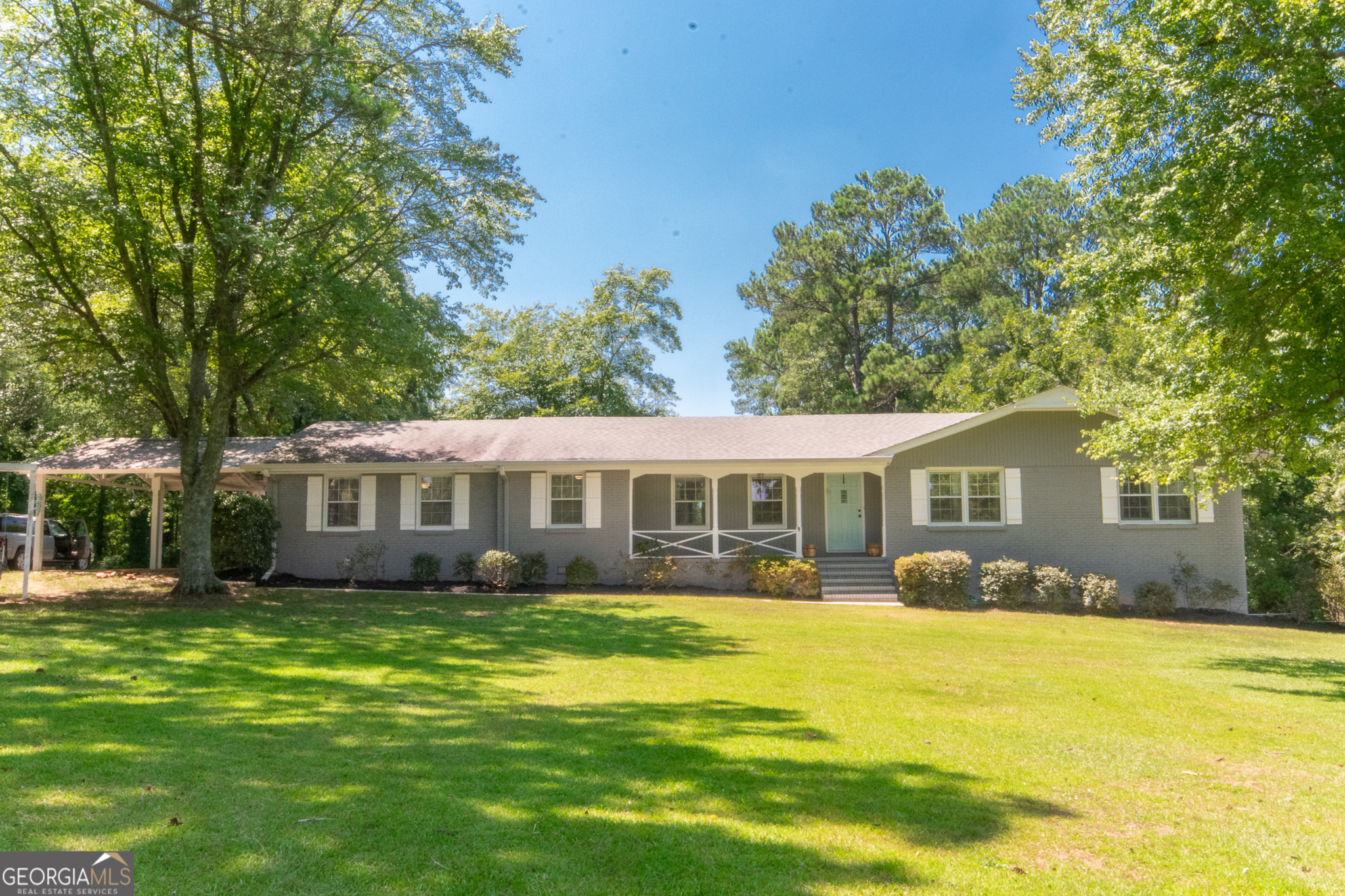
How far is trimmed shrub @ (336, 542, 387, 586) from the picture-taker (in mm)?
18141

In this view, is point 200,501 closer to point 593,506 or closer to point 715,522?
point 593,506

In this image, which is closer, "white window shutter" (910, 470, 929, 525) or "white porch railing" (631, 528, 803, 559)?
"white window shutter" (910, 470, 929, 525)

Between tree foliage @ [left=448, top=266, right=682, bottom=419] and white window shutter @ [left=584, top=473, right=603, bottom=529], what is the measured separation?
13.3m

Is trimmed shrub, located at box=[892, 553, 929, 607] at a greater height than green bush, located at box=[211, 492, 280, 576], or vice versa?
green bush, located at box=[211, 492, 280, 576]

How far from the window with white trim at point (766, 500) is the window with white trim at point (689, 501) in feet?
4.03

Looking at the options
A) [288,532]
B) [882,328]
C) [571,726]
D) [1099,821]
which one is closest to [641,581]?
[288,532]

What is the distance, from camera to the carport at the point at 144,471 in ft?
56.0

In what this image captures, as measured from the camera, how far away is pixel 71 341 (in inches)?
579

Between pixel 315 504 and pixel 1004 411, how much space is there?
1619cm

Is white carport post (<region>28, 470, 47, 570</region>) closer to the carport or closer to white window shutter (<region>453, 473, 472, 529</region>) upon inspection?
the carport

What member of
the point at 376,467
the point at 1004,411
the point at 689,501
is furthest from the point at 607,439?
the point at 1004,411

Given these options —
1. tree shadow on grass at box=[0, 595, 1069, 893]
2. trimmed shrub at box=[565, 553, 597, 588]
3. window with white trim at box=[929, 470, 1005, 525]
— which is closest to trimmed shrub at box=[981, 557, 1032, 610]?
window with white trim at box=[929, 470, 1005, 525]

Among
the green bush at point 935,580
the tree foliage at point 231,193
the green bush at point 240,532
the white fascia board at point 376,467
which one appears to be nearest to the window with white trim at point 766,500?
the green bush at point 935,580

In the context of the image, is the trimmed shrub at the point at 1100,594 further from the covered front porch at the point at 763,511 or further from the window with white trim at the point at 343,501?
the window with white trim at the point at 343,501
